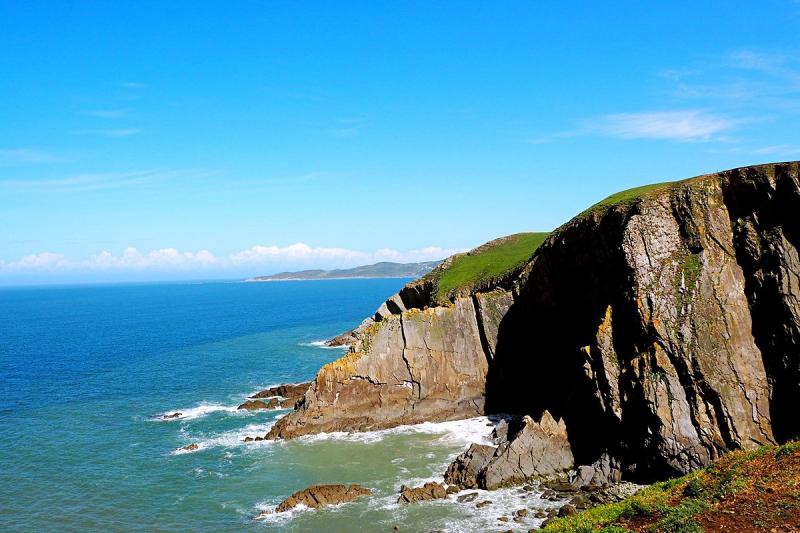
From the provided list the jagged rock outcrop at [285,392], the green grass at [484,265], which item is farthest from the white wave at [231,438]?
the green grass at [484,265]

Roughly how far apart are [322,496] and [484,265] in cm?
4025

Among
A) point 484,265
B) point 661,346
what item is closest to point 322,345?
point 484,265

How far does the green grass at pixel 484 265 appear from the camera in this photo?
63438 millimetres

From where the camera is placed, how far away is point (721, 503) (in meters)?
20.4

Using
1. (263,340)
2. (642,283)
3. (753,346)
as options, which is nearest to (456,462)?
(642,283)

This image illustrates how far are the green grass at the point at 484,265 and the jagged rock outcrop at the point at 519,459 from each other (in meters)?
23.9

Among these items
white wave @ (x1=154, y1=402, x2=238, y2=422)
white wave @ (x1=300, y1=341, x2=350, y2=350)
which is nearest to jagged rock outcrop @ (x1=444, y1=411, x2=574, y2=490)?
white wave @ (x1=154, y1=402, x2=238, y2=422)

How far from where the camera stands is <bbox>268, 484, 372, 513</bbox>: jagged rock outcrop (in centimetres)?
3450

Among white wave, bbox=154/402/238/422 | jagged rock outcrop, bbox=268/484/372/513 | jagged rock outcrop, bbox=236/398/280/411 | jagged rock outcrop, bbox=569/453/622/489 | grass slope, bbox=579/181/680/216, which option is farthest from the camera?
jagged rock outcrop, bbox=236/398/280/411

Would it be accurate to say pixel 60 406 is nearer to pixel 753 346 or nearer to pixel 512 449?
pixel 512 449

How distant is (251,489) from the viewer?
1481 inches

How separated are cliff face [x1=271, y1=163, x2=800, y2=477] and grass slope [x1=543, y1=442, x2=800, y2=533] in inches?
387

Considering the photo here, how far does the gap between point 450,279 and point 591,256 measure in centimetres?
2575

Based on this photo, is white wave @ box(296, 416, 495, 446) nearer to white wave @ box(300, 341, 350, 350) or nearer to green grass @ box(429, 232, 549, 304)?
green grass @ box(429, 232, 549, 304)
